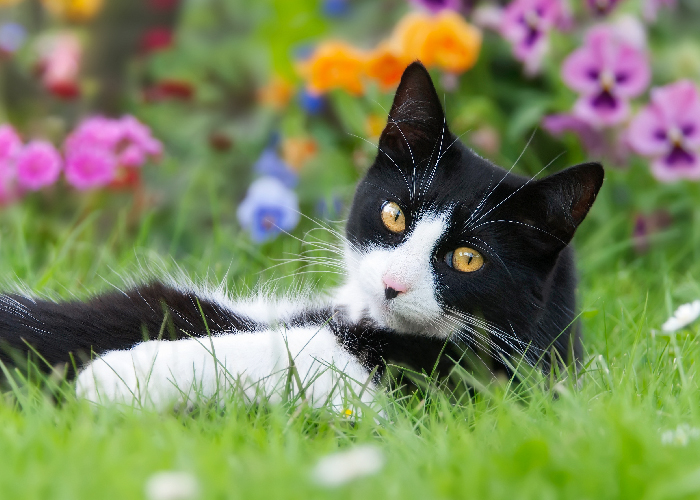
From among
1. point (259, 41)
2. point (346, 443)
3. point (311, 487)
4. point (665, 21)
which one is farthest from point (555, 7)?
point (311, 487)

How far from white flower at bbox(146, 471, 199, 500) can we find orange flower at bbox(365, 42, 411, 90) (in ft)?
6.97

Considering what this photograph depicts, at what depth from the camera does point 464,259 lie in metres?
1.41

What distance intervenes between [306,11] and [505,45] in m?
0.90

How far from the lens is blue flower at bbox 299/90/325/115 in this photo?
312 cm

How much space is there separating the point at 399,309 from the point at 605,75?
1497mm

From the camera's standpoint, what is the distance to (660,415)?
1212 mm

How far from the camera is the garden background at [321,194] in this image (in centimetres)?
92

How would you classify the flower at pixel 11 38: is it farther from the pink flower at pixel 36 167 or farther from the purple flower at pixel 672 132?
the purple flower at pixel 672 132

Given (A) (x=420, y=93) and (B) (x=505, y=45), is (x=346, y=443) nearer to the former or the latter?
(A) (x=420, y=93)

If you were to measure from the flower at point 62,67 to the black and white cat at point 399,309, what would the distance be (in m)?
1.55

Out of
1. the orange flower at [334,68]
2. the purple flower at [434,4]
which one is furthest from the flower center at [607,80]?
the orange flower at [334,68]

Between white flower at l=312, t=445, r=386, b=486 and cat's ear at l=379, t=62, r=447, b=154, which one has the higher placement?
cat's ear at l=379, t=62, r=447, b=154

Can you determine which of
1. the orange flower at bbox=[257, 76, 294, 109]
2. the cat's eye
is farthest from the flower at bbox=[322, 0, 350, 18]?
the cat's eye

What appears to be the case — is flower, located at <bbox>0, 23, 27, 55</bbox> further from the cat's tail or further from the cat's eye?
the cat's eye
